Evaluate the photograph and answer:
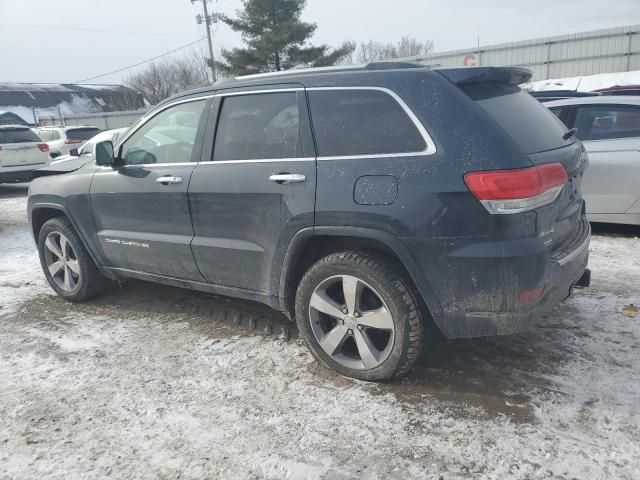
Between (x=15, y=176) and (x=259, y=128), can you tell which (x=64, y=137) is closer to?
(x=15, y=176)

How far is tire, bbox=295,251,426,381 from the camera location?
3.03m

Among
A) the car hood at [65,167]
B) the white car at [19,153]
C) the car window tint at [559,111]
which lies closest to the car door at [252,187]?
the car hood at [65,167]

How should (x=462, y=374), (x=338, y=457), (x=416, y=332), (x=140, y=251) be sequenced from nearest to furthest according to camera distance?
(x=338, y=457), (x=416, y=332), (x=462, y=374), (x=140, y=251)

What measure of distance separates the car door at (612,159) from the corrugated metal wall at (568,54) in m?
19.7

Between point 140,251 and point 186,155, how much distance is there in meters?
0.91

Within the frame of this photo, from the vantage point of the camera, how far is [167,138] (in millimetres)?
4133

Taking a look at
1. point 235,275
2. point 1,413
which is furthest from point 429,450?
point 1,413

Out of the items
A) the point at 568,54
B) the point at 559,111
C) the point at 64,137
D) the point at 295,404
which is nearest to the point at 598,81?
the point at 568,54

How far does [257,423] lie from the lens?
292 cm

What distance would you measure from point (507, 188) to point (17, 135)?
13.8 metres

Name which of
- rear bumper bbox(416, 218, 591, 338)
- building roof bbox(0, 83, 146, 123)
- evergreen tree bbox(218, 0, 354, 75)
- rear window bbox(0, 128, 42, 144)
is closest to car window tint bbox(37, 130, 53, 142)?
rear window bbox(0, 128, 42, 144)

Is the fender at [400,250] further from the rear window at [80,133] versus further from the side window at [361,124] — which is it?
the rear window at [80,133]

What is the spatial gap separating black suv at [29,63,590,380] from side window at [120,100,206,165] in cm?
2

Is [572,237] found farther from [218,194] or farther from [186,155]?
[186,155]
